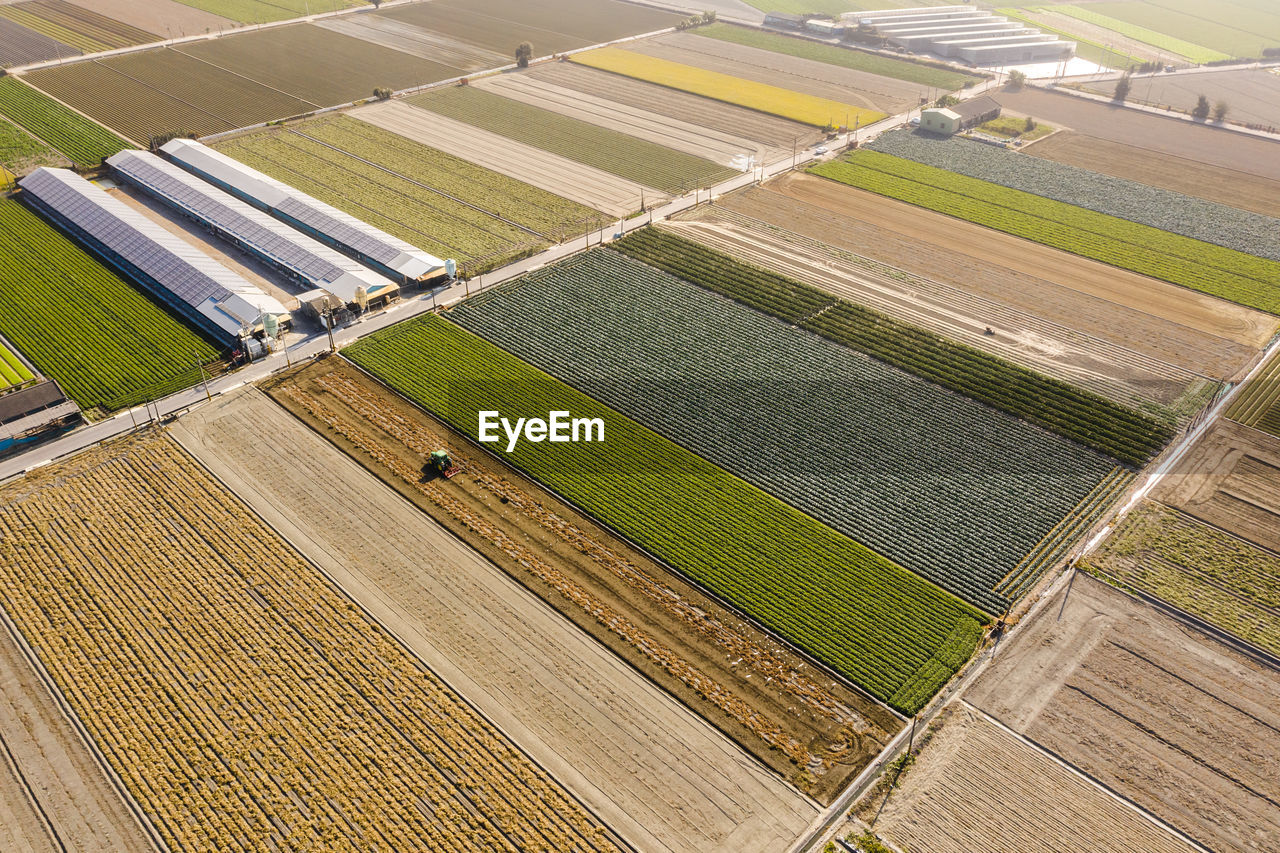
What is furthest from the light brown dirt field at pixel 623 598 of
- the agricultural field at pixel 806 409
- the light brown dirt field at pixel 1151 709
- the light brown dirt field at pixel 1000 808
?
the agricultural field at pixel 806 409

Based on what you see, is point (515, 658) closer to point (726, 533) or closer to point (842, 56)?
point (726, 533)

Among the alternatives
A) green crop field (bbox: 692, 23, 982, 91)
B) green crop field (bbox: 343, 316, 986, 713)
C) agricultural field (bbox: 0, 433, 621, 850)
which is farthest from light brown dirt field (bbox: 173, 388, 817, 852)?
green crop field (bbox: 692, 23, 982, 91)

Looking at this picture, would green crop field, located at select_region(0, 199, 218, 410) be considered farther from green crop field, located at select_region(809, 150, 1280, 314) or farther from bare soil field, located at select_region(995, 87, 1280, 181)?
bare soil field, located at select_region(995, 87, 1280, 181)

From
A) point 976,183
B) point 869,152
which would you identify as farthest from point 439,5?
point 976,183

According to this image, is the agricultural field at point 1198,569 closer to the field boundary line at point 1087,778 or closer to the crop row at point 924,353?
the crop row at point 924,353

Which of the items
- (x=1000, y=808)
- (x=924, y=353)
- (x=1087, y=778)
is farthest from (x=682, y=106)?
(x=1000, y=808)
